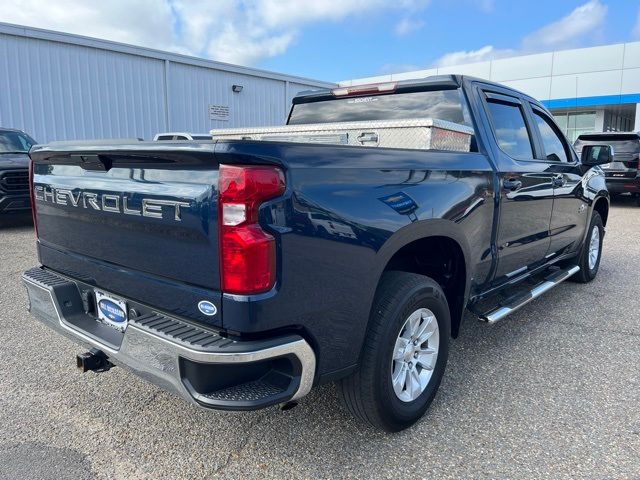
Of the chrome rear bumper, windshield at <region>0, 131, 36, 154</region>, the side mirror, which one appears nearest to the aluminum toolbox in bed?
the chrome rear bumper

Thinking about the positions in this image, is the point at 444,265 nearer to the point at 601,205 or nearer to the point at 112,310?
the point at 112,310

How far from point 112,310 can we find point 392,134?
1870 mm

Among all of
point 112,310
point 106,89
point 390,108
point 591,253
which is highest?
point 106,89

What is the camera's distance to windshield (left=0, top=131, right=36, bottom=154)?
29.7 ft

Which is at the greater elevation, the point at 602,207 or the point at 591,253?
the point at 602,207

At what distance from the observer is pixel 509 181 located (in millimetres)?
3447

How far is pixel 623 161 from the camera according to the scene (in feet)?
39.9

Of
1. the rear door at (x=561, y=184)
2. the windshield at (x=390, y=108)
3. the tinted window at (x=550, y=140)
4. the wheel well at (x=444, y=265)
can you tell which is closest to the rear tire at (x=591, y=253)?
the rear door at (x=561, y=184)

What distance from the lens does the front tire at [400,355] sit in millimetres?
2391

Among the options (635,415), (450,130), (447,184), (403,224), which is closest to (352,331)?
(403,224)

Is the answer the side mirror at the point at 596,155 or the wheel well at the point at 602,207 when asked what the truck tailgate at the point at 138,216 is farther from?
the wheel well at the point at 602,207

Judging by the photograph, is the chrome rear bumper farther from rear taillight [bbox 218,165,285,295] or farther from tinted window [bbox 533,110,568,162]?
tinted window [bbox 533,110,568,162]

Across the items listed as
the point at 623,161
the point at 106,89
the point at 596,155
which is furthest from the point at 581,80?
the point at 596,155

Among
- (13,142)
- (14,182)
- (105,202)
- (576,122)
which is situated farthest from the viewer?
(576,122)
